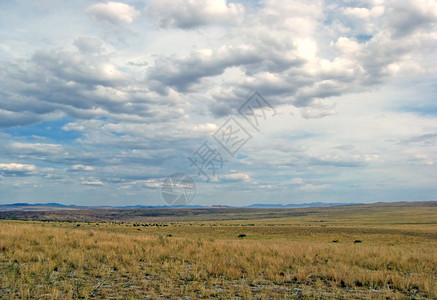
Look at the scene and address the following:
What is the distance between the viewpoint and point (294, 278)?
11.5 m

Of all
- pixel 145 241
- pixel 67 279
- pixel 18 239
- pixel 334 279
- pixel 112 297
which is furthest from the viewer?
pixel 145 241

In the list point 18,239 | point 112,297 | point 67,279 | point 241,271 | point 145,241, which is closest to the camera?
point 112,297

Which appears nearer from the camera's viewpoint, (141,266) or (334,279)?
(334,279)

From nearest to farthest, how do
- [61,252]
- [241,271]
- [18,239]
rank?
[241,271], [61,252], [18,239]

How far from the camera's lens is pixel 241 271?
12.5 meters

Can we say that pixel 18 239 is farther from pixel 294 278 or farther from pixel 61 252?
pixel 294 278

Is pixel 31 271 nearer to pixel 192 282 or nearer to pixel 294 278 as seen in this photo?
pixel 192 282

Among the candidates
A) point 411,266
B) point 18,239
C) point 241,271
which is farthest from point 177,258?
point 411,266

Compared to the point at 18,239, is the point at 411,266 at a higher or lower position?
lower

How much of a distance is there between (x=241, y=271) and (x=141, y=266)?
12.5 feet

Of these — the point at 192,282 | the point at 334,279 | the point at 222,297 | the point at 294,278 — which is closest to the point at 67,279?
the point at 192,282

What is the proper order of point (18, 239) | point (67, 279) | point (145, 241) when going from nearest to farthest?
point (67, 279)
point (18, 239)
point (145, 241)

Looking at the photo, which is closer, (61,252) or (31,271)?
(31,271)

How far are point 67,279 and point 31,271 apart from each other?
153cm
